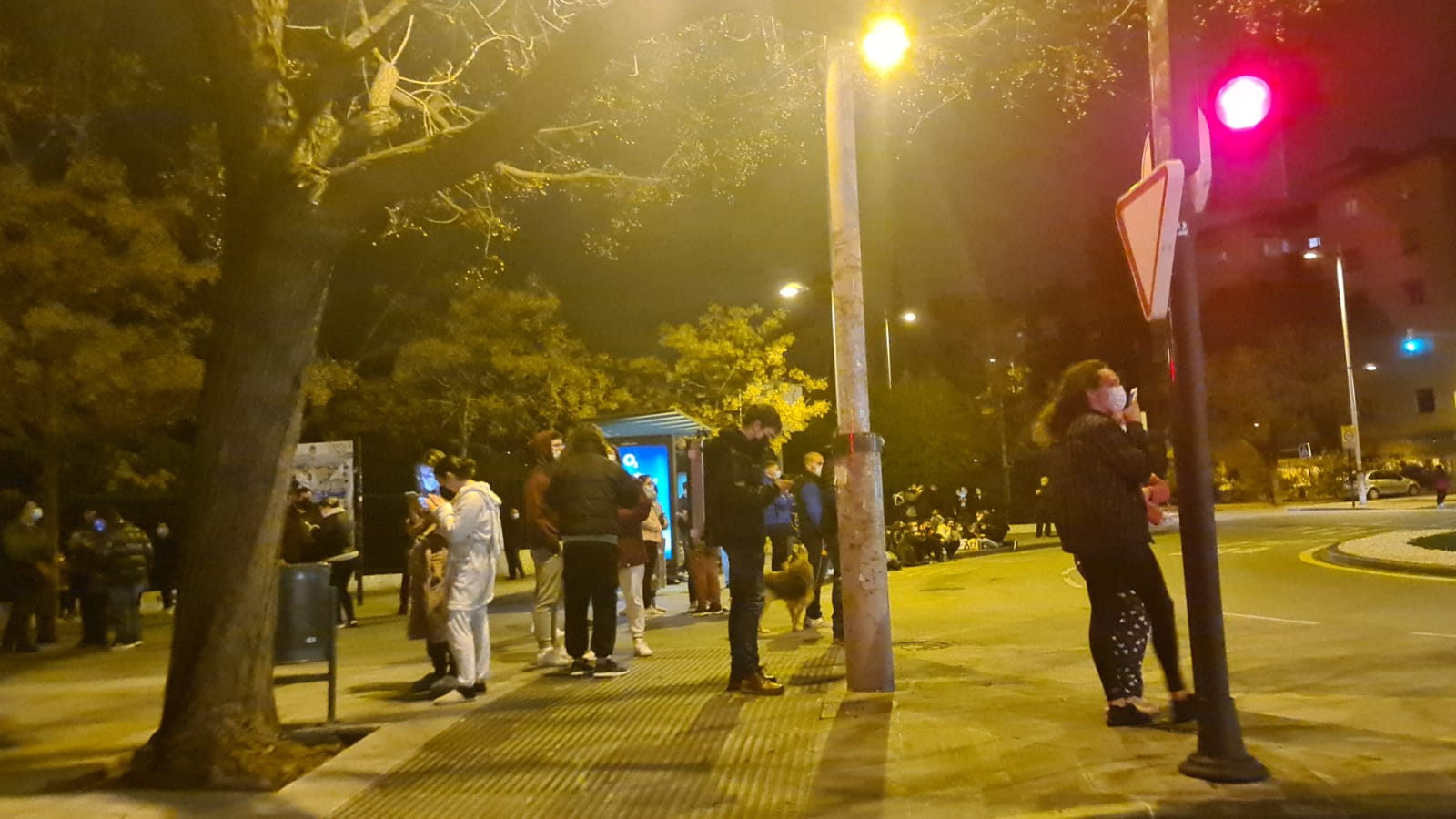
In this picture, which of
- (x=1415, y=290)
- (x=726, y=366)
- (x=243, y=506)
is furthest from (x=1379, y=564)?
(x=1415, y=290)

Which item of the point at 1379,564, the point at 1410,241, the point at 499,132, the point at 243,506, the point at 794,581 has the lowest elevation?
the point at 1379,564

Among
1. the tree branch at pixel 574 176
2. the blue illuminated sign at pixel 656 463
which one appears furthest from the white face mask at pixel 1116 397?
the blue illuminated sign at pixel 656 463

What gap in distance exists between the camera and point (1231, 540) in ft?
77.4

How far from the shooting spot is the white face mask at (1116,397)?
612 cm

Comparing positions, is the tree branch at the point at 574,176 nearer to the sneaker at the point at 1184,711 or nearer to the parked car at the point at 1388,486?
the sneaker at the point at 1184,711

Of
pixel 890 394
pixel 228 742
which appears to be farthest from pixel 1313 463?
pixel 228 742

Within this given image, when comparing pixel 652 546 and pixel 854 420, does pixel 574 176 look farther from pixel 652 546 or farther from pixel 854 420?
pixel 854 420

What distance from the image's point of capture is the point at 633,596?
33.1ft

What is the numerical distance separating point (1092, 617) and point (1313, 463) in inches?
1947

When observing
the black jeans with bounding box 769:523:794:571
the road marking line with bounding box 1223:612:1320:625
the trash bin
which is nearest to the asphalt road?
the road marking line with bounding box 1223:612:1320:625

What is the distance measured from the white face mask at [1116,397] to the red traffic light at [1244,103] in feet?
4.79

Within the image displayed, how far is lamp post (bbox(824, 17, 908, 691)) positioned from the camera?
7.28m

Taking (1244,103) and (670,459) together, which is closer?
(1244,103)

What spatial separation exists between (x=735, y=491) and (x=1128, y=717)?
2.74m
